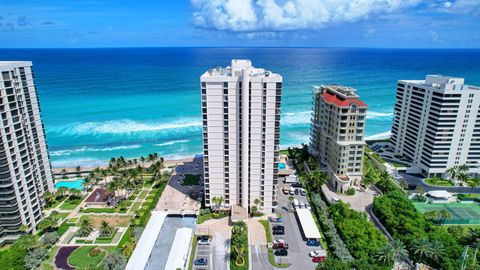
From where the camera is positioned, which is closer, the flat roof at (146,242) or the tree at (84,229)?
the flat roof at (146,242)

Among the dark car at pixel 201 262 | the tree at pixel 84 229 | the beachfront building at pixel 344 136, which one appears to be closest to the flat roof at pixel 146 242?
the dark car at pixel 201 262

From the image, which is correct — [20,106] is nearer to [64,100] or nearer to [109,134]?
[109,134]

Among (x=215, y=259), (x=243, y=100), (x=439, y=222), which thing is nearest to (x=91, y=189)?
(x=215, y=259)

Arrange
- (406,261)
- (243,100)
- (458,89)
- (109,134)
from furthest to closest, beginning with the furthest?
(109,134)
(458,89)
(243,100)
(406,261)

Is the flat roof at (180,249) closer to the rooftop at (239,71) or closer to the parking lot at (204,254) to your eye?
the parking lot at (204,254)

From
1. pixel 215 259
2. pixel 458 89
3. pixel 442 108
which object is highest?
pixel 458 89

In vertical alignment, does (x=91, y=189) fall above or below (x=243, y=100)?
below
